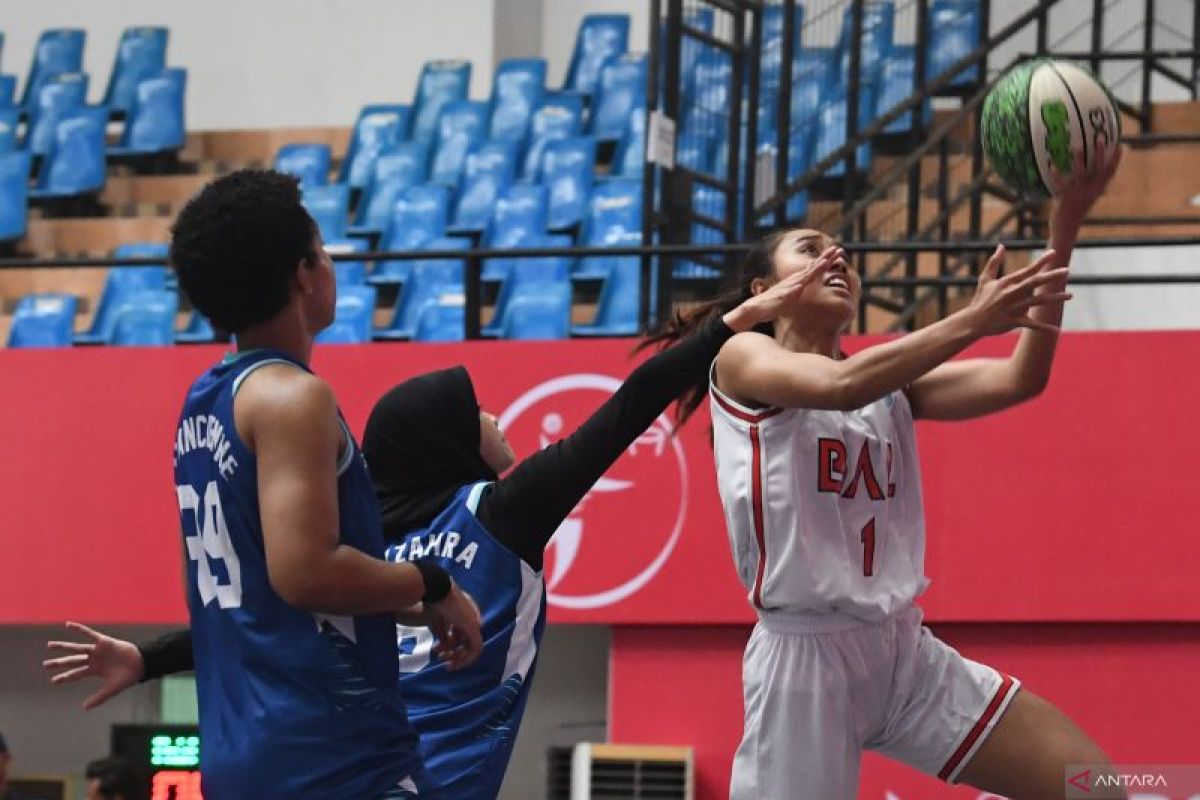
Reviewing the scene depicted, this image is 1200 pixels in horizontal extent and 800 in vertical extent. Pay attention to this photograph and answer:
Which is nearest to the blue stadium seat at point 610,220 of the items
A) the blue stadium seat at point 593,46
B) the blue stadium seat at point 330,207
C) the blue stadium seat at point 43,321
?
the blue stadium seat at point 330,207

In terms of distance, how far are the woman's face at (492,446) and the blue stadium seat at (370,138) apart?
30.6ft

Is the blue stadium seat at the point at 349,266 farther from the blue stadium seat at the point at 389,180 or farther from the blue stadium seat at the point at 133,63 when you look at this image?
the blue stadium seat at the point at 133,63

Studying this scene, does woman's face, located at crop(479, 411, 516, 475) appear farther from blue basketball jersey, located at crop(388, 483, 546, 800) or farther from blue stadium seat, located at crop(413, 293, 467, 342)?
blue stadium seat, located at crop(413, 293, 467, 342)

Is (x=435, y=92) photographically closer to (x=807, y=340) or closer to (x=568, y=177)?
(x=568, y=177)

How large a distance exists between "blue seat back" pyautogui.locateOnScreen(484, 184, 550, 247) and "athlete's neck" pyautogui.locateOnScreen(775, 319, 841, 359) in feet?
24.9

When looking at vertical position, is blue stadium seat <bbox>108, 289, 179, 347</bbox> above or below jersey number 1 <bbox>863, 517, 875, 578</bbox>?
above

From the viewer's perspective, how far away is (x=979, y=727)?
402cm

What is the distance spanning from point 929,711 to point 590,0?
11754 mm

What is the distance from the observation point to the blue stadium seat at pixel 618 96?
12945 mm

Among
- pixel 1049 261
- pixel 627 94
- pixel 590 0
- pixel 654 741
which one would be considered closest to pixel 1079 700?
pixel 654 741

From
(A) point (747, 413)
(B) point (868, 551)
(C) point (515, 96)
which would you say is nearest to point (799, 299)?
(A) point (747, 413)

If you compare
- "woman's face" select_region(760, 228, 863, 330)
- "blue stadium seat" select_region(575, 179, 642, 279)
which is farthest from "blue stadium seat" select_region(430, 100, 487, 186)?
"woman's face" select_region(760, 228, 863, 330)

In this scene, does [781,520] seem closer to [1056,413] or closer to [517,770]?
[1056,413]

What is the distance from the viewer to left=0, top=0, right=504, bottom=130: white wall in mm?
15023
